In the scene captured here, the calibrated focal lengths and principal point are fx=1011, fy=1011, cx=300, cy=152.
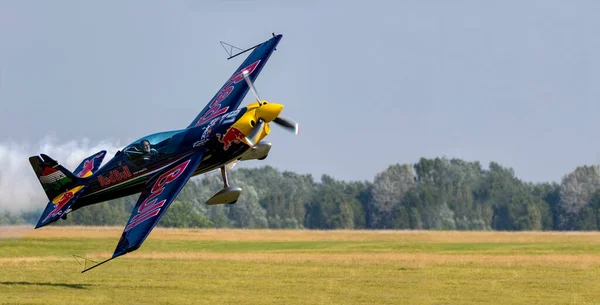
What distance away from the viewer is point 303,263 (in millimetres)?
45656

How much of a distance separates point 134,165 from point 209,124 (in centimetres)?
299

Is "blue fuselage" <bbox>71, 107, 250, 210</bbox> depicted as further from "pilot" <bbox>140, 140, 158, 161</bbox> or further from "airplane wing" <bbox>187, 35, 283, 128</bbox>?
"airplane wing" <bbox>187, 35, 283, 128</bbox>

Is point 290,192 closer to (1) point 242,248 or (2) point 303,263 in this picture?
(1) point 242,248

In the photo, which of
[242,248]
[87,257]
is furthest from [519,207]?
[87,257]

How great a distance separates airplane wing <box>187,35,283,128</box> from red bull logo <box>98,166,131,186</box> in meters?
4.42

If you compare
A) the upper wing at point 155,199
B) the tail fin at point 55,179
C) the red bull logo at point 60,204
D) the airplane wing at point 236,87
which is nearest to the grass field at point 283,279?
the upper wing at point 155,199

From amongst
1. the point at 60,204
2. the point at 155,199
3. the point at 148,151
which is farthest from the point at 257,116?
the point at 60,204

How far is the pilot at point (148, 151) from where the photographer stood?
114ft

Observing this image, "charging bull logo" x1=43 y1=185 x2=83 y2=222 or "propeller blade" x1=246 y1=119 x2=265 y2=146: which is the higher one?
"propeller blade" x1=246 y1=119 x2=265 y2=146

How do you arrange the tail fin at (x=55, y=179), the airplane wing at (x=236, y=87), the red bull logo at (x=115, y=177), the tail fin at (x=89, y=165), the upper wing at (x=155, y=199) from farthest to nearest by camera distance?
the airplane wing at (x=236, y=87)
the tail fin at (x=89, y=165)
the tail fin at (x=55, y=179)
the red bull logo at (x=115, y=177)
the upper wing at (x=155, y=199)

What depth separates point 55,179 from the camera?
37062mm

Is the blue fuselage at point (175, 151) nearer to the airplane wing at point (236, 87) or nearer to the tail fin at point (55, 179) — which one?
the tail fin at point (55, 179)

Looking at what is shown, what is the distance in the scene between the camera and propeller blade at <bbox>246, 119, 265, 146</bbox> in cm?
3388

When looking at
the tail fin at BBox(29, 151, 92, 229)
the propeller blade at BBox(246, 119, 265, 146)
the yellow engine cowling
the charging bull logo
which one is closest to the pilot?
the yellow engine cowling
